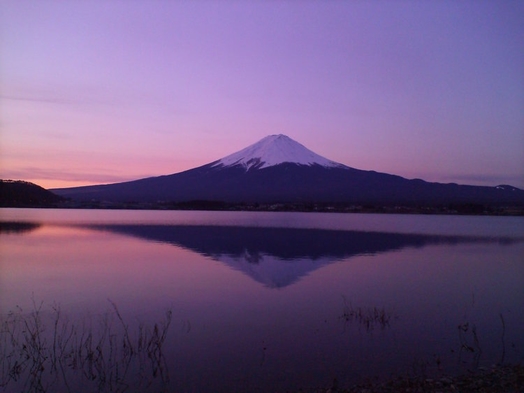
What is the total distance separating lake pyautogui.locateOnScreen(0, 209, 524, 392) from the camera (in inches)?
246

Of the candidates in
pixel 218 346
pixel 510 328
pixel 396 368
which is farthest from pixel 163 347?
pixel 510 328

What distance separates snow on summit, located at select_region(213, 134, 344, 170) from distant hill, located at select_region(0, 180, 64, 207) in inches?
1800

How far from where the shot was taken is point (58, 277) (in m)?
12.7

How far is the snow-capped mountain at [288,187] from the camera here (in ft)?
283

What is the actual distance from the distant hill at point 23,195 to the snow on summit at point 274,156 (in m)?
45.7

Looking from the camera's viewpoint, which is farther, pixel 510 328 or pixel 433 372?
pixel 510 328

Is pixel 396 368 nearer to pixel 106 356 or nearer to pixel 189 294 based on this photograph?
pixel 106 356

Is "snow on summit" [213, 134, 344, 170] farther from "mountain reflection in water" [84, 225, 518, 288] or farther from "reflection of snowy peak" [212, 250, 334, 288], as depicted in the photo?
"reflection of snowy peak" [212, 250, 334, 288]

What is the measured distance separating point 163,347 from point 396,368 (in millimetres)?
3205

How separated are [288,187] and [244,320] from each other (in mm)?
89166

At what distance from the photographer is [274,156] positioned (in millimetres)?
118438

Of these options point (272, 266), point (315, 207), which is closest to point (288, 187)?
point (315, 207)

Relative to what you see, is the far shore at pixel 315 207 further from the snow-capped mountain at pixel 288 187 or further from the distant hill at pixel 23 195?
the snow-capped mountain at pixel 288 187

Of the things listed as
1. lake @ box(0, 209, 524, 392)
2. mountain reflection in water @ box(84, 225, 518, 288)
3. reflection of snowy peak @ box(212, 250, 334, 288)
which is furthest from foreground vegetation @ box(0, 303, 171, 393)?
mountain reflection in water @ box(84, 225, 518, 288)
